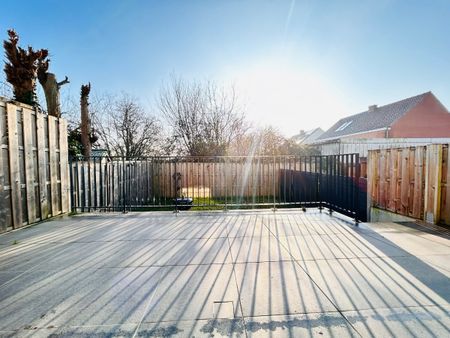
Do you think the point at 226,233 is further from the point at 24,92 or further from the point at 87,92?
the point at 87,92

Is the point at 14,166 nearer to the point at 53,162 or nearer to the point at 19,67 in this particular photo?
the point at 53,162

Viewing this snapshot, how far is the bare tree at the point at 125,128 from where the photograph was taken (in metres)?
15.2

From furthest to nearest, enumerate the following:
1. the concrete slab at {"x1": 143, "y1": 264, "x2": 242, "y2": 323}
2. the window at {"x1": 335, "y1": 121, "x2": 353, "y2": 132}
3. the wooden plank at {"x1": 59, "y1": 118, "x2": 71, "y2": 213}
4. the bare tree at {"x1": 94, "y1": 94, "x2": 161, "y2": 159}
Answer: the window at {"x1": 335, "y1": 121, "x2": 353, "y2": 132}
the bare tree at {"x1": 94, "y1": 94, "x2": 161, "y2": 159}
the wooden plank at {"x1": 59, "y1": 118, "x2": 71, "y2": 213}
the concrete slab at {"x1": 143, "y1": 264, "x2": 242, "y2": 323}

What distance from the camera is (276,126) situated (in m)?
14.7

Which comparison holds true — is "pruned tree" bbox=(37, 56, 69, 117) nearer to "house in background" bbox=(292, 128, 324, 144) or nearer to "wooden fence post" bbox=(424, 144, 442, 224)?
"wooden fence post" bbox=(424, 144, 442, 224)

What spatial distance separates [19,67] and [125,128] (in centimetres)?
818

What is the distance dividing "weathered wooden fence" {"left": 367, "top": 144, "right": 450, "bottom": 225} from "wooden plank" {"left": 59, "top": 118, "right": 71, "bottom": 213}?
7.29 metres

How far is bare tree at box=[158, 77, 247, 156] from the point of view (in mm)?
14523

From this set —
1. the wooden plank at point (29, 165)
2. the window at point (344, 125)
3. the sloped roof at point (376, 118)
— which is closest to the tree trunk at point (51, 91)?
the wooden plank at point (29, 165)

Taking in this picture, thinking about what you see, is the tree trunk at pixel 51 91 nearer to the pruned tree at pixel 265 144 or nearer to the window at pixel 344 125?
the pruned tree at pixel 265 144

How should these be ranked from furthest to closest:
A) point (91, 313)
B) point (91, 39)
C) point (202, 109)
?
1. point (202, 109)
2. point (91, 39)
3. point (91, 313)

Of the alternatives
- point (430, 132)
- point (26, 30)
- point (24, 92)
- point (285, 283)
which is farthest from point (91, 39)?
point (430, 132)

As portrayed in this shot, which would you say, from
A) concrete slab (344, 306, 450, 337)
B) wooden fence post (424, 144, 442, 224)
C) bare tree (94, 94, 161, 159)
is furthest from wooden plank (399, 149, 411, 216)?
bare tree (94, 94, 161, 159)

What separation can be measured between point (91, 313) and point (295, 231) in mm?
3223
